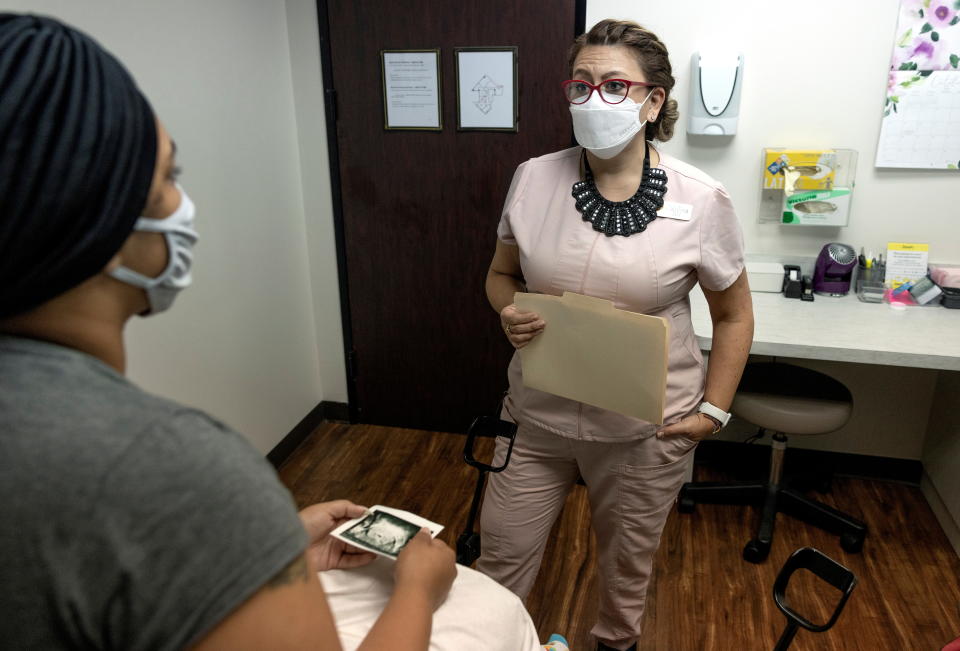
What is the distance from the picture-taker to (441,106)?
8.66ft

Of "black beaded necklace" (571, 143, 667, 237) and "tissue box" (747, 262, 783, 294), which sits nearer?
"black beaded necklace" (571, 143, 667, 237)

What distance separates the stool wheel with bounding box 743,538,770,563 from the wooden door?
1.18 meters

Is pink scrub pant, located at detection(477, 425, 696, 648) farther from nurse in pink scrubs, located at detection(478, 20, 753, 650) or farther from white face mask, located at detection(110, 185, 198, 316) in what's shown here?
white face mask, located at detection(110, 185, 198, 316)

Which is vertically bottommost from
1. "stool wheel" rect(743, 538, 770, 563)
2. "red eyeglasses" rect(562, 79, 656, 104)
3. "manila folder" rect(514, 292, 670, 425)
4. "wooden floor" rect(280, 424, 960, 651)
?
"wooden floor" rect(280, 424, 960, 651)

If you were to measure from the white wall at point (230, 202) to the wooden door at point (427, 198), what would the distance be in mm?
211

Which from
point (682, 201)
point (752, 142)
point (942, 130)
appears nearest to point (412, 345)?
point (752, 142)

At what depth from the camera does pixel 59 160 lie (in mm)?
494

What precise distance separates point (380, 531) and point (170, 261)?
545 millimetres

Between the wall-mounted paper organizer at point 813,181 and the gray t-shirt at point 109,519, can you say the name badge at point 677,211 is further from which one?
the wall-mounted paper organizer at point 813,181

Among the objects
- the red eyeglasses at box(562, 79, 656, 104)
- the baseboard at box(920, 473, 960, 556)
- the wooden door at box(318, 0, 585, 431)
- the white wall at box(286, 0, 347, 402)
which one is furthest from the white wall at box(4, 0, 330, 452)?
the baseboard at box(920, 473, 960, 556)

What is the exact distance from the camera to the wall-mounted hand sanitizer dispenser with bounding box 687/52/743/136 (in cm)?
233

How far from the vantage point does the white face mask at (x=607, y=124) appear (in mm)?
1438

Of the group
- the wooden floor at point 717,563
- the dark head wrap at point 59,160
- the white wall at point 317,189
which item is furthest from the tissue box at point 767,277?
the dark head wrap at point 59,160

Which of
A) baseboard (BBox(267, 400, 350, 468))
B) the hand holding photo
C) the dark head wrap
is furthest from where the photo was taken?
A: baseboard (BBox(267, 400, 350, 468))
